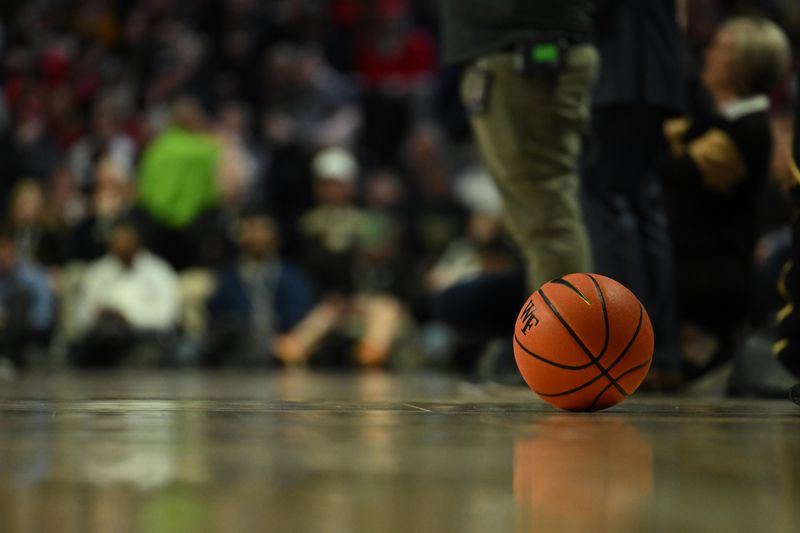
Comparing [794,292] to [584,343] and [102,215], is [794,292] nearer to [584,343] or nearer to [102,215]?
[584,343]

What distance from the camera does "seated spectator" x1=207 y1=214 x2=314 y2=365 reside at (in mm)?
8242

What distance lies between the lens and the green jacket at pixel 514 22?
3.46 m

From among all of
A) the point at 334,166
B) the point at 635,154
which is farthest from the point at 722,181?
the point at 334,166

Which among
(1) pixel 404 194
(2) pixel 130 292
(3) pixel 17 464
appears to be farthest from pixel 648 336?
(1) pixel 404 194

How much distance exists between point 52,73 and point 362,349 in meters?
5.25

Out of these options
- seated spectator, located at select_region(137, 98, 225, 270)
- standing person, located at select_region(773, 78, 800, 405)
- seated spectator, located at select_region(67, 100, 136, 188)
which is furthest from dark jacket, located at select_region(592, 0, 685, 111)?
seated spectator, located at select_region(67, 100, 136, 188)

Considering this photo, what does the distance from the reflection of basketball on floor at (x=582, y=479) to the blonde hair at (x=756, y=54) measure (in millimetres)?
2570

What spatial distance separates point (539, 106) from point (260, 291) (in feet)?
16.6

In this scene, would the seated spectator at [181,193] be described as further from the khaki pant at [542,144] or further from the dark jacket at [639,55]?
the khaki pant at [542,144]

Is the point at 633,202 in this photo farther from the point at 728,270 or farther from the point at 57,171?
the point at 57,171

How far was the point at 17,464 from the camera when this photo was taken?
1.50 m

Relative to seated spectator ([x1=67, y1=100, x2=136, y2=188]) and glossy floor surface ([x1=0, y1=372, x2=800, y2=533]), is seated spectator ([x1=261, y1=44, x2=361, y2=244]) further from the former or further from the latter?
glossy floor surface ([x1=0, y1=372, x2=800, y2=533])

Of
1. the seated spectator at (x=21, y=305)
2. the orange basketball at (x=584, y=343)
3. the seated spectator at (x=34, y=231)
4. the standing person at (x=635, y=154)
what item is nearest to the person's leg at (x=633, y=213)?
the standing person at (x=635, y=154)

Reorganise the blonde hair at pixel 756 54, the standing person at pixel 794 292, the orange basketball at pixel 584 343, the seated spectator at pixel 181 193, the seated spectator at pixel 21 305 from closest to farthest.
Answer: the orange basketball at pixel 584 343
the standing person at pixel 794 292
the blonde hair at pixel 756 54
the seated spectator at pixel 21 305
the seated spectator at pixel 181 193
